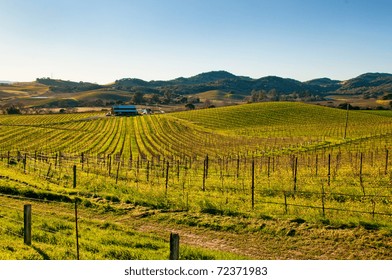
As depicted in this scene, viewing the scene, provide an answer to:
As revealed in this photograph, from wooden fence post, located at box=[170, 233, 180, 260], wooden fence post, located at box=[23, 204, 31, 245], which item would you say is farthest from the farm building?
wooden fence post, located at box=[170, 233, 180, 260]

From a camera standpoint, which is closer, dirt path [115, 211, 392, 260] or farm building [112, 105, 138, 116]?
dirt path [115, 211, 392, 260]

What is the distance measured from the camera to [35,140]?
233ft

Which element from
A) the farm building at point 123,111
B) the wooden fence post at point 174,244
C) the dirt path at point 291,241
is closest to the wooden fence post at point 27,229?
the wooden fence post at point 174,244

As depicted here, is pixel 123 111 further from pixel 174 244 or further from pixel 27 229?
pixel 174 244

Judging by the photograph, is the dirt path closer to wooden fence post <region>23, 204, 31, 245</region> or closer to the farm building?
wooden fence post <region>23, 204, 31, 245</region>

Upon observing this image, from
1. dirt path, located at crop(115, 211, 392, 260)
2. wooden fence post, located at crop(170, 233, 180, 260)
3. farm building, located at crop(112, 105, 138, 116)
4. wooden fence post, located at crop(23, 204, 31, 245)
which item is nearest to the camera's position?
wooden fence post, located at crop(170, 233, 180, 260)

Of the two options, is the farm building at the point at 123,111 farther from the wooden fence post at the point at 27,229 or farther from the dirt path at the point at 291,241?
the wooden fence post at the point at 27,229

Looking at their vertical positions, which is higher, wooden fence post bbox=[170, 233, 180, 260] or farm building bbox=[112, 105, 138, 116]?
farm building bbox=[112, 105, 138, 116]

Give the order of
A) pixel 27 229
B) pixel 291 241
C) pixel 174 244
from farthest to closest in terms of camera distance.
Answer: pixel 291 241
pixel 27 229
pixel 174 244

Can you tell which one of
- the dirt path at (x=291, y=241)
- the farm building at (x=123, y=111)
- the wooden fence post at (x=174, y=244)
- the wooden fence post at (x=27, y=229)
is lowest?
the dirt path at (x=291, y=241)

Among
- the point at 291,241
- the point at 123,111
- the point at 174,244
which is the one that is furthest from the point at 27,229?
the point at 123,111

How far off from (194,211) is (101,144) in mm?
53049

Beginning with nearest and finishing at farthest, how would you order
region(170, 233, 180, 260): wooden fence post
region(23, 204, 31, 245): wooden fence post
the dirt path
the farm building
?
region(170, 233, 180, 260): wooden fence post < region(23, 204, 31, 245): wooden fence post < the dirt path < the farm building
